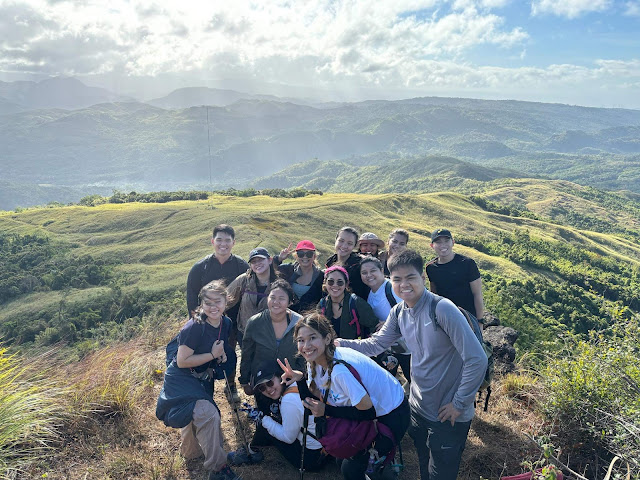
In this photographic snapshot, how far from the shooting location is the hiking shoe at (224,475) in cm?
400

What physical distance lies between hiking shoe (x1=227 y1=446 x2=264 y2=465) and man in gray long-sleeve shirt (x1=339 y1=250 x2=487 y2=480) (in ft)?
5.88

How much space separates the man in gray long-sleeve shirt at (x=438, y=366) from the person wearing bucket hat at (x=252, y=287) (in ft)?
6.98

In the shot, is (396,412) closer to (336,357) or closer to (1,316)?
(336,357)

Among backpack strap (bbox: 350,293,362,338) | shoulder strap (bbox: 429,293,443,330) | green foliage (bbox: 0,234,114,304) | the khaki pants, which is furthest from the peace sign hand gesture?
green foliage (bbox: 0,234,114,304)

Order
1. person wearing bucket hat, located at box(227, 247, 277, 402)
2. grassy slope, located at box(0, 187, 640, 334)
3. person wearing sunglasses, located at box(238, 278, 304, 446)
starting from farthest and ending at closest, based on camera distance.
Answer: grassy slope, located at box(0, 187, 640, 334) → person wearing bucket hat, located at box(227, 247, 277, 402) → person wearing sunglasses, located at box(238, 278, 304, 446)

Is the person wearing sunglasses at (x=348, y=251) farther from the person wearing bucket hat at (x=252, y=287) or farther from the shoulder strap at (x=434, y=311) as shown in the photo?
the shoulder strap at (x=434, y=311)

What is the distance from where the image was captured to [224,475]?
4.01 m

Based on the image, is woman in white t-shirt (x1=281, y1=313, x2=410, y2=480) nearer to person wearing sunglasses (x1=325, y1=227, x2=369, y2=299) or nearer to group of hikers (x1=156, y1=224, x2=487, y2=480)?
group of hikers (x1=156, y1=224, x2=487, y2=480)

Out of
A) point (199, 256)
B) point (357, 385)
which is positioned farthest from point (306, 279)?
point (199, 256)

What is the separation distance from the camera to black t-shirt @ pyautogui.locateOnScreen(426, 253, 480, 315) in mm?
4898

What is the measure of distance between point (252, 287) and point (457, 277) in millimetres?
2490

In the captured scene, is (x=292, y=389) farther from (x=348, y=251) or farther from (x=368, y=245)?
(x=368, y=245)

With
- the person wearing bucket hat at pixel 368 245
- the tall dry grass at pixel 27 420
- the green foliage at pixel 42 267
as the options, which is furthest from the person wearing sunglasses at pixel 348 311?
the green foliage at pixel 42 267

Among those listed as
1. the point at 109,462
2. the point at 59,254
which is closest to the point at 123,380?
the point at 109,462
